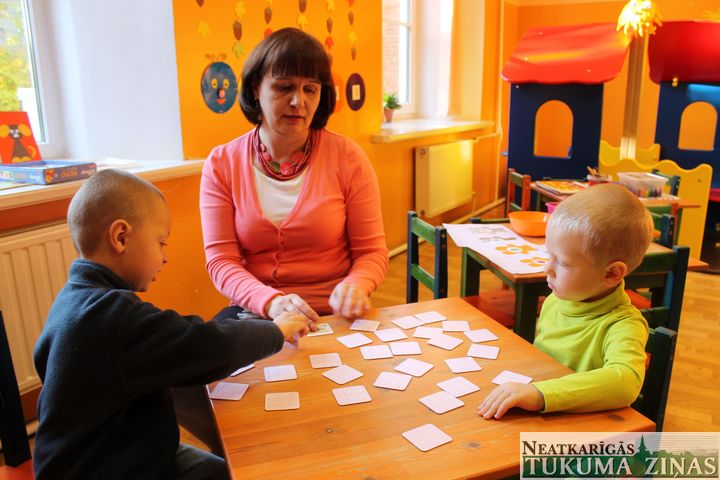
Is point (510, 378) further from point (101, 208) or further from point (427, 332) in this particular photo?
point (101, 208)

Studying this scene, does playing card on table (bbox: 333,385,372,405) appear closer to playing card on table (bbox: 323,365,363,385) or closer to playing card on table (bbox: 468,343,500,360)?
playing card on table (bbox: 323,365,363,385)

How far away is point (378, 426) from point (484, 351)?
337 mm

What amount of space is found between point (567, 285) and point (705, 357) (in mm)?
2010

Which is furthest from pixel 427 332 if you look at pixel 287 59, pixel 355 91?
pixel 355 91

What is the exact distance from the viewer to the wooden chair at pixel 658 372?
1057 millimetres

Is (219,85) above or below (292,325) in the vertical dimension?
above

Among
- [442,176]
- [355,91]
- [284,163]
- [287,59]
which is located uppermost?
[287,59]

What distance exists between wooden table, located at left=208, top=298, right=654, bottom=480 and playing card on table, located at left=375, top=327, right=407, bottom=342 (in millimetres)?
90

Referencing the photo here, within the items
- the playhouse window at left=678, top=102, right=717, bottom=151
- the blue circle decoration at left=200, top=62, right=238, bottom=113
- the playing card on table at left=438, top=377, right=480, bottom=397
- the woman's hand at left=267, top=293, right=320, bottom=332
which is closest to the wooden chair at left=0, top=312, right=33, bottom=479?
the woman's hand at left=267, top=293, right=320, bottom=332

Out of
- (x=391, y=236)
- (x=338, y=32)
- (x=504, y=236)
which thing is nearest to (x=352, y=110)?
(x=338, y=32)

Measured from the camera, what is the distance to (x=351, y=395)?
40.2 inches

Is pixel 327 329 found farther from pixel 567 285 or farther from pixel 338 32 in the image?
pixel 338 32

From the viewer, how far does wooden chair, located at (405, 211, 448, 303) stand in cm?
166

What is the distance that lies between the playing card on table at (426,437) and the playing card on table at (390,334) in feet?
1.09
